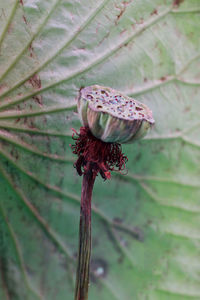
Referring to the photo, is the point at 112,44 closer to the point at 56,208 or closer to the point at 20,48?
the point at 20,48

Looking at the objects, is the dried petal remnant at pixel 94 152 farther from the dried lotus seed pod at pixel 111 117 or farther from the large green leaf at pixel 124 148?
the large green leaf at pixel 124 148

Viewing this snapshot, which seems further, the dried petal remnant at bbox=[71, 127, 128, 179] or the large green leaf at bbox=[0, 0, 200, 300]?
the large green leaf at bbox=[0, 0, 200, 300]

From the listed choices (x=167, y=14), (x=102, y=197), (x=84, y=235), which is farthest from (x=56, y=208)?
(x=167, y=14)

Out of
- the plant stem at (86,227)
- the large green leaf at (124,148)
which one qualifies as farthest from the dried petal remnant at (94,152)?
the large green leaf at (124,148)

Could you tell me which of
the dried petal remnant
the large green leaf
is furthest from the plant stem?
the large green leaf

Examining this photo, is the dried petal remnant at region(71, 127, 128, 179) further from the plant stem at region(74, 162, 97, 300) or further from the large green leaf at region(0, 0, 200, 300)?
the large green leaf at region(0, 0, 200, 300)

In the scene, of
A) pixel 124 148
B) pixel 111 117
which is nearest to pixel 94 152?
pixel 111 117
